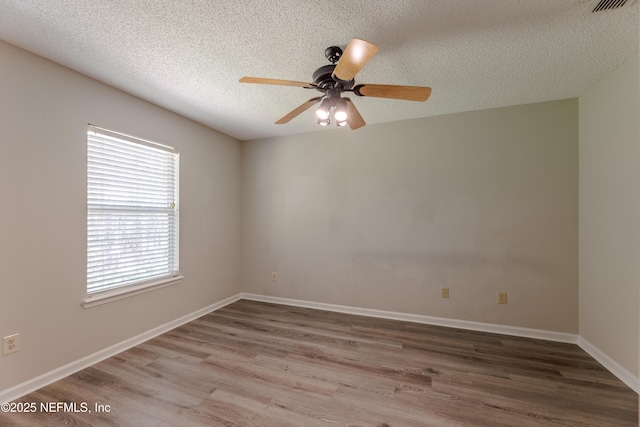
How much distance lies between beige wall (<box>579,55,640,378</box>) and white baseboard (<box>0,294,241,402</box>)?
406cm

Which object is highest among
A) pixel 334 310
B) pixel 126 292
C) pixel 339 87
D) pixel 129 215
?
pixel 339 87

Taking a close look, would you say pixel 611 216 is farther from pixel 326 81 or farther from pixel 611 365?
pixel 326 81

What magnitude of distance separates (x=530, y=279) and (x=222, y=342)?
10.5 feet

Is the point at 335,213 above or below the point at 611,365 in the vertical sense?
above

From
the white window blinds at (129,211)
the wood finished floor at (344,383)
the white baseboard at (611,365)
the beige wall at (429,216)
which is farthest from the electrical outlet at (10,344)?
the white baseboard at (611,365)

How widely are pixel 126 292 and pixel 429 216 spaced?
10.6ft

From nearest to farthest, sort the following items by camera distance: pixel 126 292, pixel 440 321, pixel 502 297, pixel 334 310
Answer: pixel 126 292
pixel 502 297
pixel 440 321
pixel 334 310

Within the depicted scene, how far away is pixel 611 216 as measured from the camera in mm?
2164

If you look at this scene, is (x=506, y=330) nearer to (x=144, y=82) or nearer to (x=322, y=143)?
(x=322, y=143)

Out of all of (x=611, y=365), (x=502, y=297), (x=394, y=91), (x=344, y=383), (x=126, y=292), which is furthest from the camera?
(x=502, y=297)

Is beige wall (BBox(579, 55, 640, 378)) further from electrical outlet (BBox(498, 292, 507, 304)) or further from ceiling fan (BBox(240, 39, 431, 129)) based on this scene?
ceiling fan (BBox(240, 39, 431, 129))

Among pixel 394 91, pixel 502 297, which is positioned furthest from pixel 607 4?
pixel 502 297

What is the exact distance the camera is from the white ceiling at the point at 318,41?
4.98ft

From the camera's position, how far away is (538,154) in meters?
2.72
